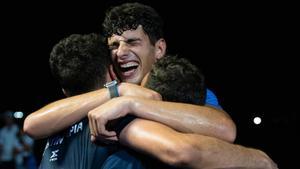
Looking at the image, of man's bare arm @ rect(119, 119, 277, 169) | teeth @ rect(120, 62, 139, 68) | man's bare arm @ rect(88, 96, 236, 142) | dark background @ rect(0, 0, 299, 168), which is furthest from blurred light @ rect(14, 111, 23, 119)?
man's bare arm @ rect(119, 119, 277, 169)

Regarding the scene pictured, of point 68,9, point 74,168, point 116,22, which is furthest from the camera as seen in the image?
point 68,9

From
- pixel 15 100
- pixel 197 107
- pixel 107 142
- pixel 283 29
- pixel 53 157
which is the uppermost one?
pixel 197 107

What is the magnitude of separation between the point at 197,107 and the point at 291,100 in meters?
14.0

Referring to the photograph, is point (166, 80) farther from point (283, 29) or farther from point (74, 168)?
point (283, 29)

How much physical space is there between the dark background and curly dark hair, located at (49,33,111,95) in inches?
373

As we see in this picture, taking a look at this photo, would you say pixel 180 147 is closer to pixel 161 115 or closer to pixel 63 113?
pixel 161 115

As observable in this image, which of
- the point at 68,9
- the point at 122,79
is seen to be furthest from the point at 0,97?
the point at 122,79

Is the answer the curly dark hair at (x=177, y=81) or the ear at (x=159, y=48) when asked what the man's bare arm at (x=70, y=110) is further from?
the ear at (x=159, y=48)

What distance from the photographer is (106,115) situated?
7.00ft

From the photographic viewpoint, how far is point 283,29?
14211 millimetres

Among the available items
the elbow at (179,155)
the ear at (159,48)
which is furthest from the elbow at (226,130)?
the ear at (159,48)

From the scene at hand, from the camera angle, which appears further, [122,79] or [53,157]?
[122,79]

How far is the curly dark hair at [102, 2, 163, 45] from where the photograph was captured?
332cm

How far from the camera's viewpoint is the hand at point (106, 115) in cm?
213
